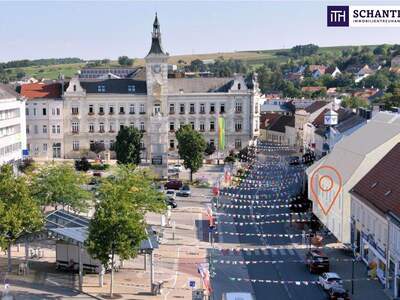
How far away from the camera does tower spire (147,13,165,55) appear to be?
95.8m

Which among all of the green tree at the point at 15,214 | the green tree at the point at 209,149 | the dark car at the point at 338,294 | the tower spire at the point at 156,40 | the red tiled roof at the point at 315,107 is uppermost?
the tower spire at the point at 156,40

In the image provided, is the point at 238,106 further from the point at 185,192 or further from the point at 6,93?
the point at 185,192

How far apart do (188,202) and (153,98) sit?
33.3 meters

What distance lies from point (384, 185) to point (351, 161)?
8477 mm

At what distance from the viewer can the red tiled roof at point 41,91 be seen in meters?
97.6

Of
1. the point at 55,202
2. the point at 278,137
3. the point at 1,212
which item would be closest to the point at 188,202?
the point at 55,202

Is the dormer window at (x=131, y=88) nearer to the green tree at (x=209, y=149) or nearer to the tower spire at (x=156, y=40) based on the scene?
the tower spire at (x=156, y=40)

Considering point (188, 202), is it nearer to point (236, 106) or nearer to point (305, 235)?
point (305, 235)

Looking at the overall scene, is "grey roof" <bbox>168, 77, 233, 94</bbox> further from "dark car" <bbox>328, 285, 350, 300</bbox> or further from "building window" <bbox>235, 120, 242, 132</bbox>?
"dark car" <bbox>328, 285, 350, 300</bbox>

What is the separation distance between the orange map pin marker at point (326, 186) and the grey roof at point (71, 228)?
51.6 feet

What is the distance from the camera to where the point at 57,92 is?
3863 inches

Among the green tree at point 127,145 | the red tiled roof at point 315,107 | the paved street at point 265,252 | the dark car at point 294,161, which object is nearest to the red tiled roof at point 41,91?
the green tree at point 127,145

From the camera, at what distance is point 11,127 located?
86062 millimetres

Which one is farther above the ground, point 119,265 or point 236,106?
point 236,106
